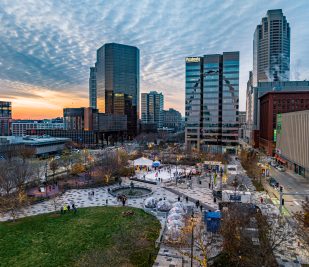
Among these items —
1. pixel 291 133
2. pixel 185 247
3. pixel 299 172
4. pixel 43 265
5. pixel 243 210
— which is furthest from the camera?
pixel 291 133

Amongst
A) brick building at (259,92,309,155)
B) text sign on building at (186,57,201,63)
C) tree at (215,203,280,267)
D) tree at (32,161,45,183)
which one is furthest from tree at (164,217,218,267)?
text sign on building at (186,57,201,63)

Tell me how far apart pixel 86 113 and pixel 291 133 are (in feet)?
402

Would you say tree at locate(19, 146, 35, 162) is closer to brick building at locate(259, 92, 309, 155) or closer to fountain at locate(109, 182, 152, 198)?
fountain at locate(109, 182, 152, 198)

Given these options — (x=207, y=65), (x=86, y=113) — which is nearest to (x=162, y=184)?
(x=207, y=65)

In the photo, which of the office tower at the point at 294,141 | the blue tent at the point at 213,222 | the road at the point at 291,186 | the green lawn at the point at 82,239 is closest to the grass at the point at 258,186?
the road at the point at 291,186

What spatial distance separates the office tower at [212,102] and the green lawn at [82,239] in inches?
3299

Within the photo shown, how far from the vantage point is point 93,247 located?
25297mm

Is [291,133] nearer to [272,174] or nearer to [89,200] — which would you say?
[272,174]

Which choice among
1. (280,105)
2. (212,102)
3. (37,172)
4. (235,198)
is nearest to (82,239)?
(235,198)

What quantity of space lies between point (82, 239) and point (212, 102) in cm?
9954

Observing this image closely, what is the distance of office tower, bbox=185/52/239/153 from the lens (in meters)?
113

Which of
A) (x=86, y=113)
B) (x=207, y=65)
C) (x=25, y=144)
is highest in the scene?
(x=207, y=65)

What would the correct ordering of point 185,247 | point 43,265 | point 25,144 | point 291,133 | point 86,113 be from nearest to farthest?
point 43,265 < point 185,247 < point 291,133 < point 25,144 < point 86,113

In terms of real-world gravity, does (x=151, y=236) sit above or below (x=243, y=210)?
below
